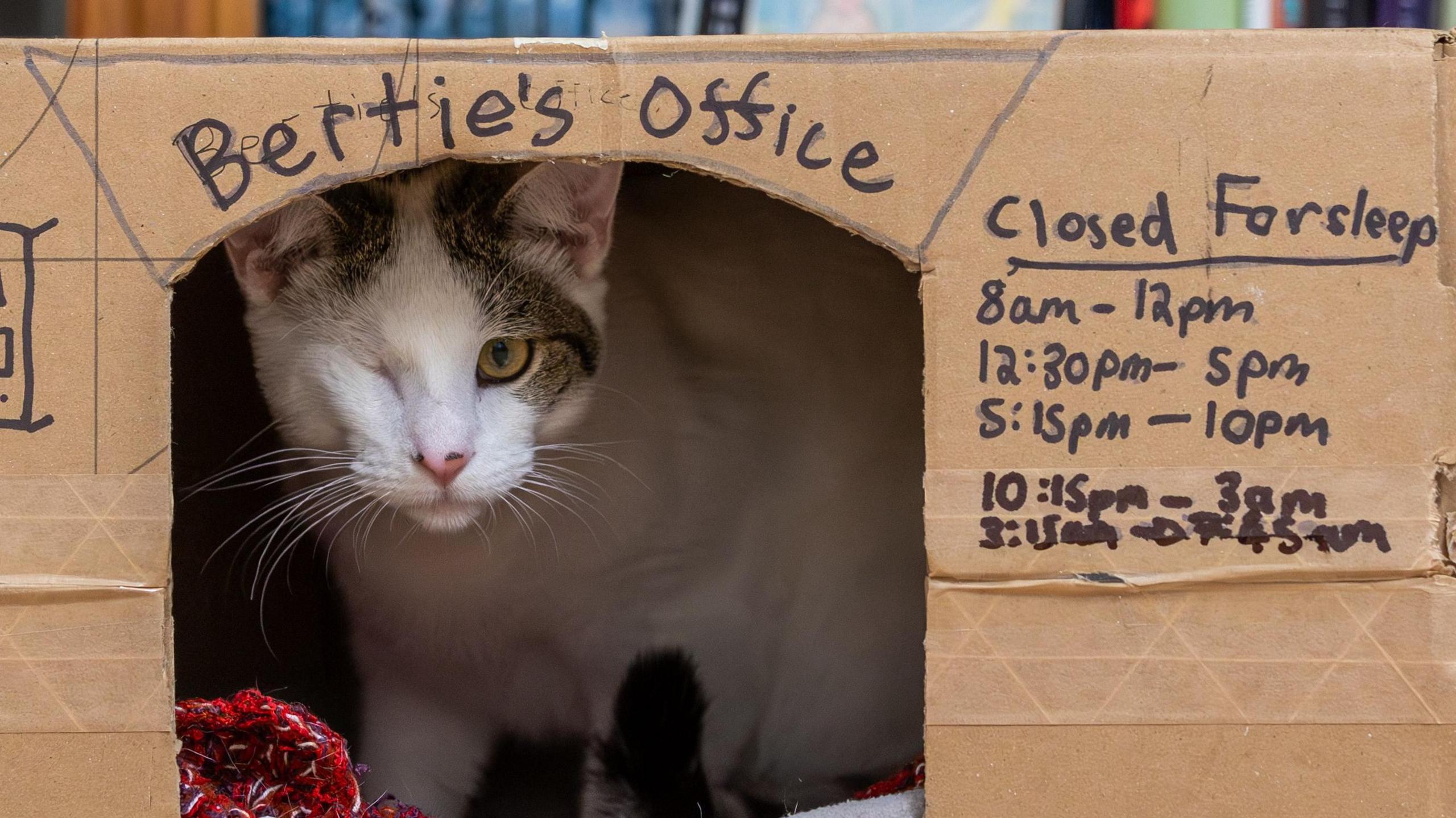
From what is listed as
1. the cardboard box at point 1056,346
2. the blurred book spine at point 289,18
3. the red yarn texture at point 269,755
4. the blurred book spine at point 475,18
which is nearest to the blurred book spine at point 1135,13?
the cardboard box at point 1056,346

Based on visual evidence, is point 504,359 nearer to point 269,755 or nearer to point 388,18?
point 269,755

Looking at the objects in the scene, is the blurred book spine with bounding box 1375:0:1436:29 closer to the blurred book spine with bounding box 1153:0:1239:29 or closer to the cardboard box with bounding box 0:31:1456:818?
the blurred book spine with bounding box 1153:0:1239:29

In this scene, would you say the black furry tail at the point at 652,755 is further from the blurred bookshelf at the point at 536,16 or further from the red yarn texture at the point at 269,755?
the blurred bookshelf at the point at 536,16

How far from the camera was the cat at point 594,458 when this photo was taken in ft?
3.19

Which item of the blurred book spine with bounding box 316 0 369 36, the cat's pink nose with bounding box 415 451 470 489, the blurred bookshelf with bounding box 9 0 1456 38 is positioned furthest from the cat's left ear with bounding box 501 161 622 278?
the blurred book spine with bounding box 316 0 369 36

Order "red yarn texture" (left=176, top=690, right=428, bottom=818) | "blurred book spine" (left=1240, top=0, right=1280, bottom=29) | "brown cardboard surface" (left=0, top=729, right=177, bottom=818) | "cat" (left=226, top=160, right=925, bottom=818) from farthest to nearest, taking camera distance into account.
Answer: "blurred book spine" (left=1240, top=0, right=1280, bottom=29)
"cat" (left=226, top=160, right=925, bottom=818)
"red yarn texture" (left=176, top=690, right=428, bottom=818)
"brown cardboard surface" (left=0, top=729, right=177, bottom=818)

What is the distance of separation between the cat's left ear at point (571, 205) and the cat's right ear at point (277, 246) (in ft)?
0.56

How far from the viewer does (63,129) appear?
2.19 feet

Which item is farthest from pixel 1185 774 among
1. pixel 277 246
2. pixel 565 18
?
pixel 565 18

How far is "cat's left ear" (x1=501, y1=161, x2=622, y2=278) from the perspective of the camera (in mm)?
967

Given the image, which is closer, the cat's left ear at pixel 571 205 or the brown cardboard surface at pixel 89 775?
the brown cardboard surface at pixel 89 775

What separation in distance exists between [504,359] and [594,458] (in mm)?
159

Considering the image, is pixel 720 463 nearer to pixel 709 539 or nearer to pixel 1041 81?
pixel 709 539

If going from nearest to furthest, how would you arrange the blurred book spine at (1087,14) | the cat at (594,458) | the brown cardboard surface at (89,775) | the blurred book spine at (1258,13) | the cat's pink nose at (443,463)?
the brown cardboard surface at (89,775), the cat's pink nose at (443,463), the cat at (594,458), the blurred book spine at (1258,13), the blurred book spine at (1087,14)
